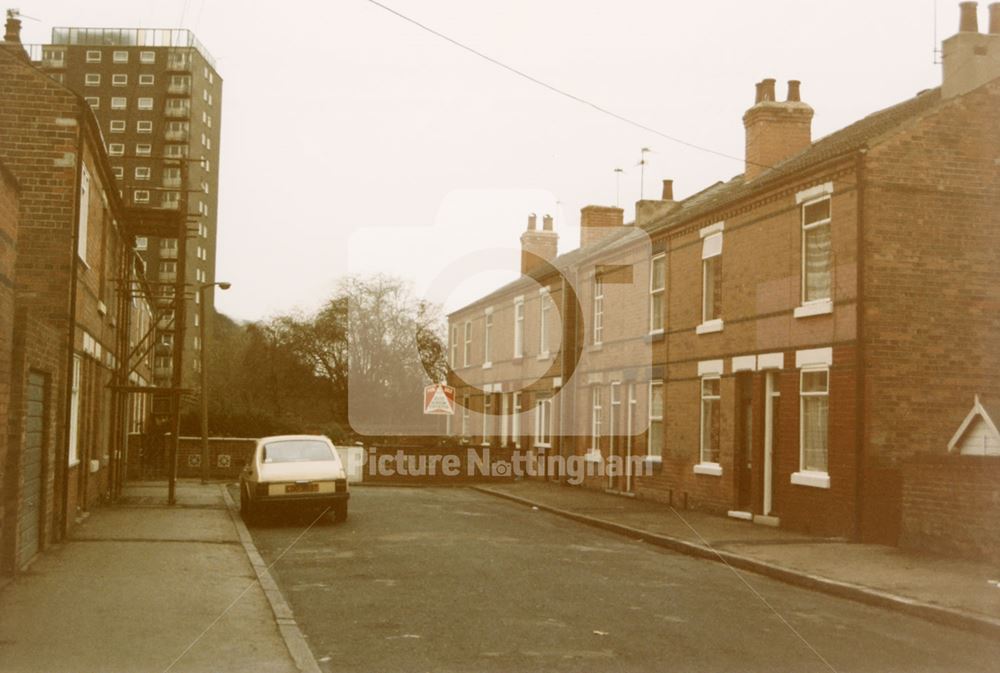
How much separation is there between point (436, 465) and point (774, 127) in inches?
619

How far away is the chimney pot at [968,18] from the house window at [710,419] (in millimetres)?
7878

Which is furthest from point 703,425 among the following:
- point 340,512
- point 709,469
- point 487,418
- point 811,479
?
point 487,418

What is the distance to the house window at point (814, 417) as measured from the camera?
59.5 ft

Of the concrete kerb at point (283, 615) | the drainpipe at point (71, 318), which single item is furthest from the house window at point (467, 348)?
the drainpipe at point (71, 318)

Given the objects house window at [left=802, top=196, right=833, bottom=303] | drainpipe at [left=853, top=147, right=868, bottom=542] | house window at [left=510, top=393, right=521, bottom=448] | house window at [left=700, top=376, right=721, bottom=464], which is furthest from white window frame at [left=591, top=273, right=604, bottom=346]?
drainpipe at [left=853, top=147, right=868, bottom=542]

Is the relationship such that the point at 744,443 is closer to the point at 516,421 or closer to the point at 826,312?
the point at 826,312

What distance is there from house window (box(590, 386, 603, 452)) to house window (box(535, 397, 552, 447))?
3.40 metres

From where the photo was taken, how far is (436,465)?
3372 centimetres

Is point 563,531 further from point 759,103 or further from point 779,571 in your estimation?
point 759,103

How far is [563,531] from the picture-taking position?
1912cm

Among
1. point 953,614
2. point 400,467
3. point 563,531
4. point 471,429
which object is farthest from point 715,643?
point 471,429

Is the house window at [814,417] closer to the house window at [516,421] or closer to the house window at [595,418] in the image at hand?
the house window at [595,418]

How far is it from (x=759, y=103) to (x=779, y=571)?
12741 mm

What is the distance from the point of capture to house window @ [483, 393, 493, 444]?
134 feet
